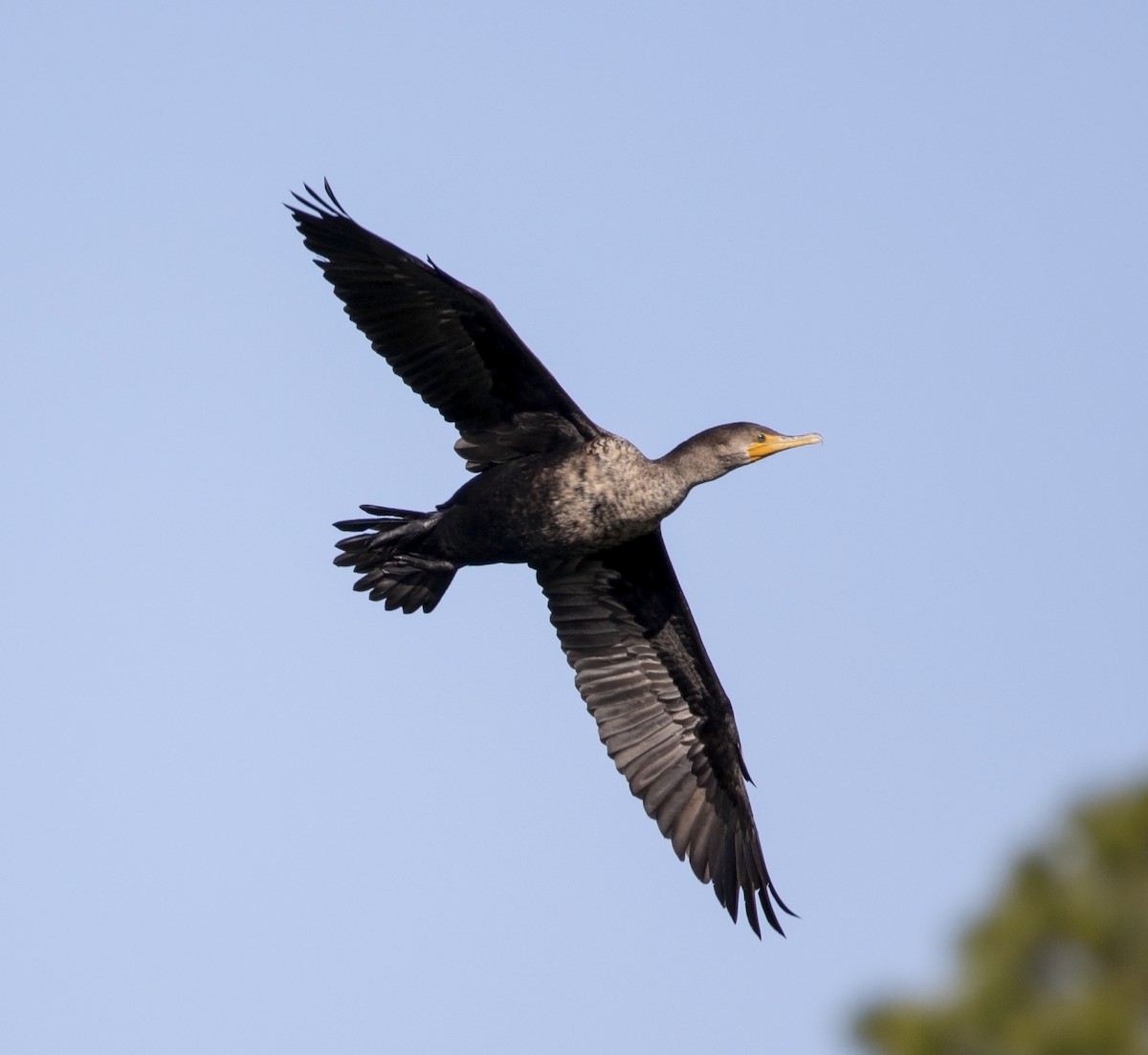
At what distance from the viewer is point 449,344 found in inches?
407

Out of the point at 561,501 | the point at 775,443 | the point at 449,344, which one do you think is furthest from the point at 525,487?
the point at 775,443

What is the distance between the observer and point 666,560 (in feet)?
38.2

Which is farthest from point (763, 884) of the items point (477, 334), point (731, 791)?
point (477, 334)

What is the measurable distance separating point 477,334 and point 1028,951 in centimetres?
718

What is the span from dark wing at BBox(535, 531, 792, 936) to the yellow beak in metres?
1.15

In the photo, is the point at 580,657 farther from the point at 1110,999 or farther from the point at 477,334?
the point at 1110,999

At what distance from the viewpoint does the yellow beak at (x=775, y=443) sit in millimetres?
10875

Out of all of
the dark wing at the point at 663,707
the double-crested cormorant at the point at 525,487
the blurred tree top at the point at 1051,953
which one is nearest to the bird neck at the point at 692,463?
the double-crested cormorant at the point at 525,487

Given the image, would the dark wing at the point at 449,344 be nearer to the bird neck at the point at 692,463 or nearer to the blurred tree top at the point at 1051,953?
the bird neck at the point at 692,463

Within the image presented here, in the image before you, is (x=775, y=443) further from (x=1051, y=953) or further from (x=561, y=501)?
(x=1051, y=953)

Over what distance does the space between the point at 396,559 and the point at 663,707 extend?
237 centimetres

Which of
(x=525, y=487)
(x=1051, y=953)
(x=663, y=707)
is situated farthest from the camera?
(x=663, y=707)

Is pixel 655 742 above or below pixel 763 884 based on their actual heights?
above

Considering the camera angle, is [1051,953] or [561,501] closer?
[1051,953]
